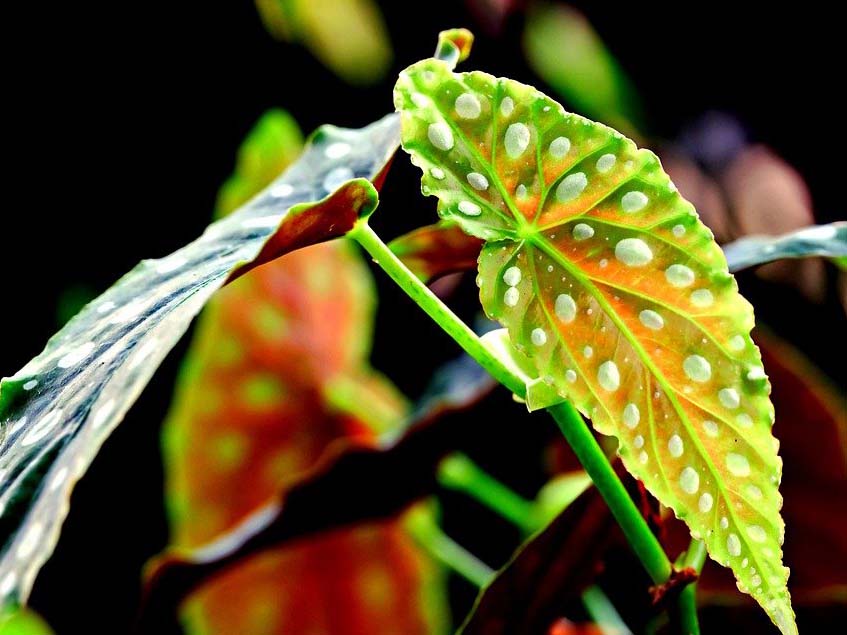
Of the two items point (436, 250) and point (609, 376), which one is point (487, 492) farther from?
point (609, 376)

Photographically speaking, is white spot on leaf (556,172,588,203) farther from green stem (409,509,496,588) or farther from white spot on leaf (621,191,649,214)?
green stem (409,509,496,588)

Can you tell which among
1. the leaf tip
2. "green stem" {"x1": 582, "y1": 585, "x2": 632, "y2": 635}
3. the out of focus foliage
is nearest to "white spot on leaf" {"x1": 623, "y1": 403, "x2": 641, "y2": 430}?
the leaf tip

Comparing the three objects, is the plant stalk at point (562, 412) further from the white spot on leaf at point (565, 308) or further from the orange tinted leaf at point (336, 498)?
the orange tinted leaf at point (336, 498)

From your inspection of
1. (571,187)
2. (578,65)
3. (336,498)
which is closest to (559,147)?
(571,187)

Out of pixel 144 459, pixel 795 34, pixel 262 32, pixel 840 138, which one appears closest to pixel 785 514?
pixel 840 138

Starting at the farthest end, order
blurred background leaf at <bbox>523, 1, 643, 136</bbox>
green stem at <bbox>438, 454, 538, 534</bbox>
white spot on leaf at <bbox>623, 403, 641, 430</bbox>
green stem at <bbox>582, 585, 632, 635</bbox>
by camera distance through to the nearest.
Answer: blurred background leaf at <bbox>523, 1, 643, 136</bbox> → green stem at <bbox>438, 454, 538, 534</bbox> → green stem at <bbox>582, 585, 632, 635</bbox> → white spot on leaf at <bbox>623, 403, 641, 430</bbox>

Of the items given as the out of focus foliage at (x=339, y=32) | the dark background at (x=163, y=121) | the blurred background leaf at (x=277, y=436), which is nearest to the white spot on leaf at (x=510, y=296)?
the blurred background leaf at (x=277, y=436)

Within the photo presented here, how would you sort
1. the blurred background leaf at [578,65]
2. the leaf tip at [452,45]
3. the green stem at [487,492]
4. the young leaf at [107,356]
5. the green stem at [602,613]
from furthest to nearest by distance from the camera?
the blurred background leaf at [578,65] < the green stem at [487,492] < the green stem at [602,613] < the leaf tip at [452,45] < the young leaf at [107,356]
